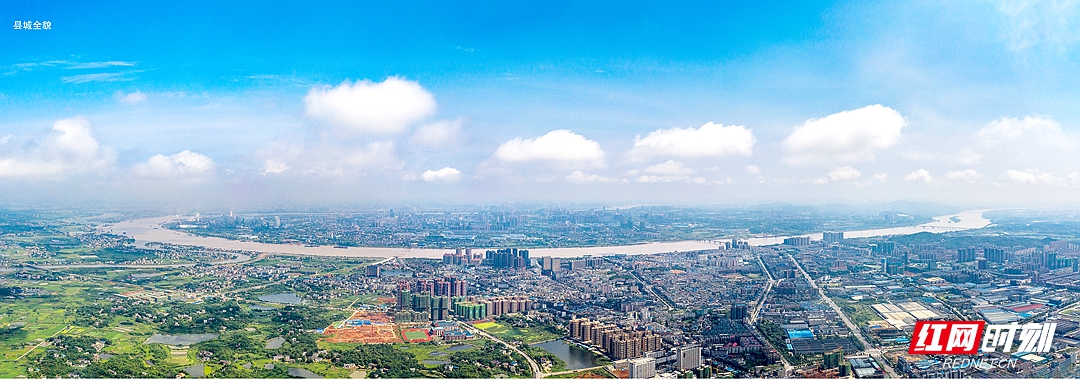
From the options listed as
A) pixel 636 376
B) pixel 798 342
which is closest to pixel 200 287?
pixel 636 376

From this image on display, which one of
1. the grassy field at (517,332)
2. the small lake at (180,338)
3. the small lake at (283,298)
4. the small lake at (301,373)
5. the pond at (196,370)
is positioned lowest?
the small lake at (301,373)

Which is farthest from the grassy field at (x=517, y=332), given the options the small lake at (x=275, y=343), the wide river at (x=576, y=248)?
the wide river at (x=576, y=248)

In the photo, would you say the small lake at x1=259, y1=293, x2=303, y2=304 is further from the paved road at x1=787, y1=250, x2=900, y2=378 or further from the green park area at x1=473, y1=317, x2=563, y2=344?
the paved road at x1=787, y1=250, x2=900, y2=378

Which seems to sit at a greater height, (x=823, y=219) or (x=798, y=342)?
(x=823, y=219)

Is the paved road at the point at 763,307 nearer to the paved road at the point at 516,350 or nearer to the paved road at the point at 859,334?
the paved road at the point at 859,334

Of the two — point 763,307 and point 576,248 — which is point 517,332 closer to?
point 763,307

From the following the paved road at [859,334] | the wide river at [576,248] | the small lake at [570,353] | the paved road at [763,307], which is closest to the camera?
the paved road at [859,334]

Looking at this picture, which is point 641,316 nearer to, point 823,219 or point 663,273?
point 663,273
